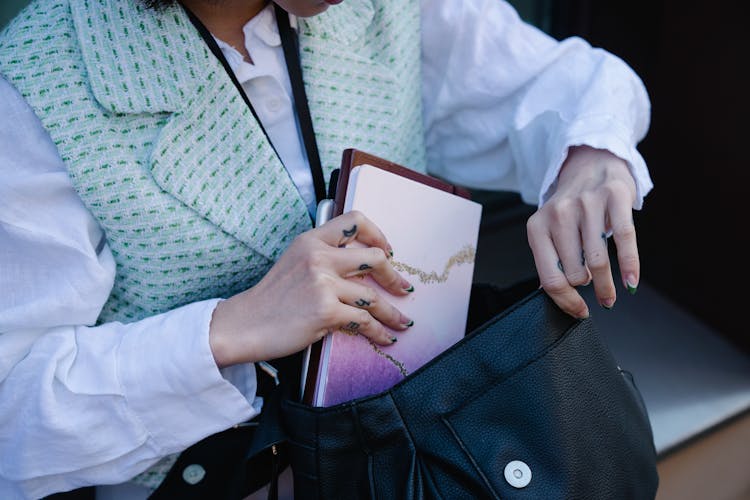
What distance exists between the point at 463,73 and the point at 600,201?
0.35 meters

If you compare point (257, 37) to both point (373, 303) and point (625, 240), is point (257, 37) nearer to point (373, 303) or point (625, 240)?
point (373, 303)

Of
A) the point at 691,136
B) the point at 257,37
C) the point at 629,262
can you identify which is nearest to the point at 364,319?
the point at 629,262

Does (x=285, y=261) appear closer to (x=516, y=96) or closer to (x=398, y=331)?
(x=398, y=331)

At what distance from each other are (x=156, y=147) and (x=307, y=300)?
8.6 inches

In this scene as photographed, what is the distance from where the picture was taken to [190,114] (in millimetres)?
733

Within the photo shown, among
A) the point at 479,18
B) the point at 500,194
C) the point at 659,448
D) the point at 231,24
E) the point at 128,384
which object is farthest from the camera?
the point at 500,194

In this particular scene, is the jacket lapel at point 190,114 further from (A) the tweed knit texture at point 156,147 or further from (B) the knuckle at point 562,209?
(B) the knuckle at point 562,209

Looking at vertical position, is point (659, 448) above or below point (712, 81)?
below

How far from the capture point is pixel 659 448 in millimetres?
1141

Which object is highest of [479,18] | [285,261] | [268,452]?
[479,18]

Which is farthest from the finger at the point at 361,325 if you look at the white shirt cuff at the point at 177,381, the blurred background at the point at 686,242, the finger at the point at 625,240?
the blurred background at the point at 686,242

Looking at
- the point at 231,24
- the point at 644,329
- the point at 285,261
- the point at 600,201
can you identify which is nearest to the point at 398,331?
the point at 285,261

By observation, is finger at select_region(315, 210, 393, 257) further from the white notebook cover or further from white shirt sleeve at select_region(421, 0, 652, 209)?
white shirt sleeve at select_region(421, 0, 652, 209)

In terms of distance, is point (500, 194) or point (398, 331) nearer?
point (398, 331)
